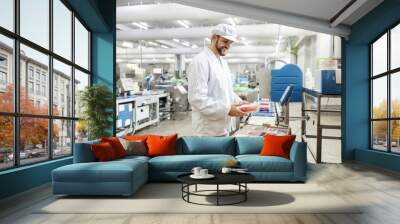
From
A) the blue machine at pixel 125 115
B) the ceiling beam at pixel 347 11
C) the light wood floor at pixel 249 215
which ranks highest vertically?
the ceiling beam at pixel 347 11

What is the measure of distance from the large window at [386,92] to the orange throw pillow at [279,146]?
2.31 meters

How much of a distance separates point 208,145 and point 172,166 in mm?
710

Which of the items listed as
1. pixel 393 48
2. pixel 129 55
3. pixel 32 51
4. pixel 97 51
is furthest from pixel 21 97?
pixel 129 55

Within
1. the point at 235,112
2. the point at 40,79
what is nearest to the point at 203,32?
the point at 40,79

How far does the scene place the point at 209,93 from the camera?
4.87 m

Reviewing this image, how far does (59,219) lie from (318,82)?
6771 mm

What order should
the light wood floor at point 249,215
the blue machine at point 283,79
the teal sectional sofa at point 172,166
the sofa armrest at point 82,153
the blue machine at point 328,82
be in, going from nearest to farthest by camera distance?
the light wood floor at point 249,215, the teal sectional sofa at point 172,166, the sofa armrest at point 82,153, the blue machine at point 283,79, the blue machine at point 328,82

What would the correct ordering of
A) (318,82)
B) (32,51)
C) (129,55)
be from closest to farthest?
(32,51)
(318,82)
(129,55)

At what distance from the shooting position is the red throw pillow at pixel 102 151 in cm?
541

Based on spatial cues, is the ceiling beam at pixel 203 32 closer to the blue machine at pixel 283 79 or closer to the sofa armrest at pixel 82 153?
the blue machine at pixel 283 79

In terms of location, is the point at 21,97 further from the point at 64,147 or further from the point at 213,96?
the point at 213,96

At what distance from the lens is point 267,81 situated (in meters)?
9.29

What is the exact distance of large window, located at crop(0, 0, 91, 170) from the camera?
4.94 metres

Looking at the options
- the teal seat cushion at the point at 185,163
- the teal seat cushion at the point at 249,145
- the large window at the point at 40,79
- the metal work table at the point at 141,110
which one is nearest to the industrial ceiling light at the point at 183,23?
the metal work table at the point at 141,110
